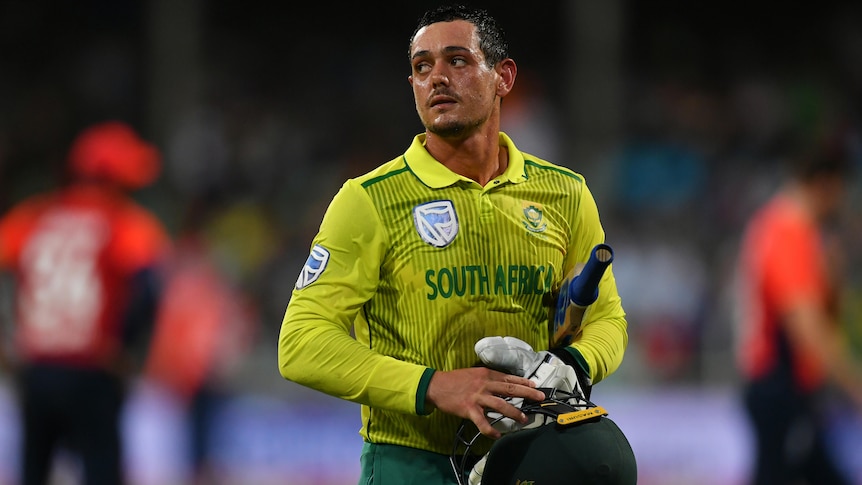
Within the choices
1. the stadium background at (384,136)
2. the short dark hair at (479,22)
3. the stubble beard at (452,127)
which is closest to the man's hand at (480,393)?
the stubble beard at (452,127)

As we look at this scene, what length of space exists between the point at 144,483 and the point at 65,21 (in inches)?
291

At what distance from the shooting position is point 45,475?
20.6ft

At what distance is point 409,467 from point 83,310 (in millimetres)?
3553

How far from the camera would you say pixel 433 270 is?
123 inches

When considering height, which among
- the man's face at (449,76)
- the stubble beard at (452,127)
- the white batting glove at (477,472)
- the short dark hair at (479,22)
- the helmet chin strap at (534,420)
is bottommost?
the white batting glove at (477,472)

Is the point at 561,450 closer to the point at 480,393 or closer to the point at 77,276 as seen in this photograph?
the point at 480,393

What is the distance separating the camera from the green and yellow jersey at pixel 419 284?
3.03 m

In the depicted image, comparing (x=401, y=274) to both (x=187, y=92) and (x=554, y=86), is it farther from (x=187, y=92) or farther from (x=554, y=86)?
(x=554, y=86)

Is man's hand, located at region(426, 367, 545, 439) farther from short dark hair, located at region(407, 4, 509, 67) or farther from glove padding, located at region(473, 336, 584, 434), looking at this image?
short dark hair, located at region(407, 4, 509, 67)

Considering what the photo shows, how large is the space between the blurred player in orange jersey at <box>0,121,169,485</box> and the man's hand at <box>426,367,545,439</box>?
12.3 ft

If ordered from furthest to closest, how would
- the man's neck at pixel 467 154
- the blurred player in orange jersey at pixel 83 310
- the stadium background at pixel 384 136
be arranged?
the stadium background at pixel 384 136
the blurred player in orange jersey at pixel 83 310
the man's neck at pixel 467 154

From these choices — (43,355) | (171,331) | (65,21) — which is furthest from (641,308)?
(65,21)

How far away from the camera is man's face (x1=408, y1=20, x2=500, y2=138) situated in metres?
3.21

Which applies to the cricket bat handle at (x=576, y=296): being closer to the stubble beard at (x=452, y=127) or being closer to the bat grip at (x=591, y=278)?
the bat grip at (x=591, y=278)
